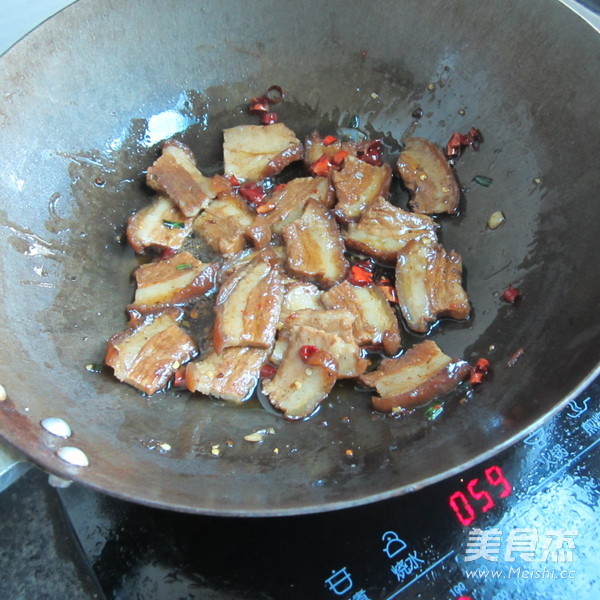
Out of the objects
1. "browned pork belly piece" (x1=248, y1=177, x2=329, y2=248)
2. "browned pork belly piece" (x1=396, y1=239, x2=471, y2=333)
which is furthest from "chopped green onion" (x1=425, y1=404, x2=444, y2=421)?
"browned pork belly piece" (x1=248, y1=177, x2=329, y2=248)

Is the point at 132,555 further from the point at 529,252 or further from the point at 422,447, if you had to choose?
the point at 529,252

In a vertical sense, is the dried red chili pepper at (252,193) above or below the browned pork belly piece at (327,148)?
below

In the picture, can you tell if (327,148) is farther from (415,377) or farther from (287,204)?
(415,377)

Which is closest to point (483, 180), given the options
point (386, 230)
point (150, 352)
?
point (386, 230)

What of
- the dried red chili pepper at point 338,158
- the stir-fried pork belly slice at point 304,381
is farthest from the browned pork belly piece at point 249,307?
the dried red chili pepper at point 338,158

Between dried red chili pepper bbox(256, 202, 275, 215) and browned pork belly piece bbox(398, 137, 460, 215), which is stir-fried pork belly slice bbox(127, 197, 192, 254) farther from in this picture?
browned pork belly piece bbox(398, 137, 460, 215)

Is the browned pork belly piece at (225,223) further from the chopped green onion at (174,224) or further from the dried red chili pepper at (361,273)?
the dried red chili pepper at (361,273)

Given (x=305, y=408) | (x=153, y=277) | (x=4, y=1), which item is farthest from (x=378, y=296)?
(x=4, y=1)
